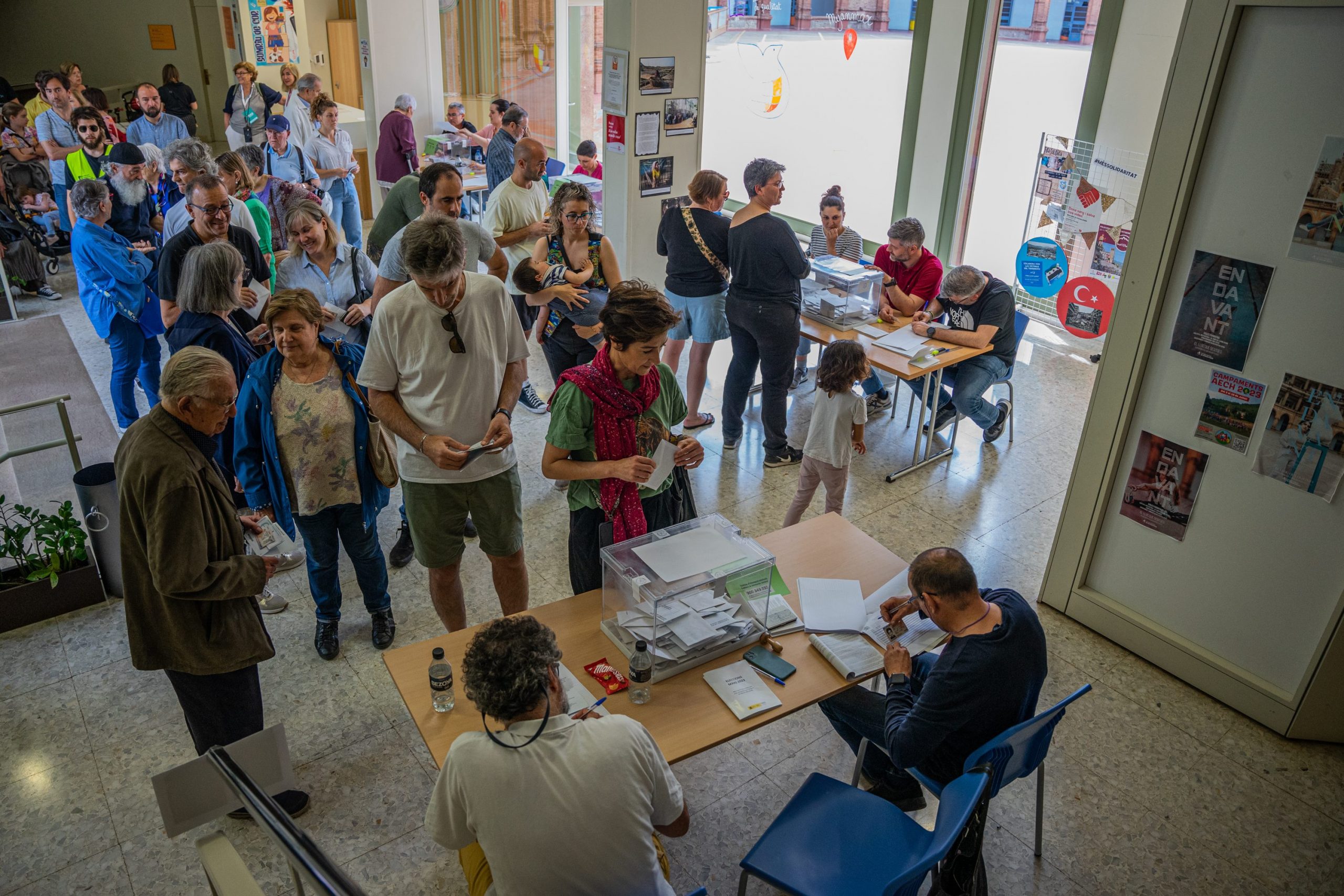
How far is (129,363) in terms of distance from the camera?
5793mm

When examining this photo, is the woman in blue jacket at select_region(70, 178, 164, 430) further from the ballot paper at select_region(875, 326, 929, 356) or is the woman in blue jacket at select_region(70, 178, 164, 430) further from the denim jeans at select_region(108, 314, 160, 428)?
the ballot paper at select_region(875, 326, 929, 356)

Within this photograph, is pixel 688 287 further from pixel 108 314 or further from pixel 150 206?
pixel 150 206

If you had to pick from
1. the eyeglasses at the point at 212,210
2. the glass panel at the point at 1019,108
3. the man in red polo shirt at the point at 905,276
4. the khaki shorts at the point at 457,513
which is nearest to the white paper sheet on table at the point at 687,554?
the khaki shorts at the point at 457,513

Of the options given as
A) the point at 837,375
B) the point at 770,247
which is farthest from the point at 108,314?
the point at 837,375

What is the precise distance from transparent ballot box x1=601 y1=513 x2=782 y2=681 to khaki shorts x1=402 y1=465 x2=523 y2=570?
2.47 feet

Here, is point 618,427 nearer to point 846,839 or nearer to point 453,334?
point 453,334

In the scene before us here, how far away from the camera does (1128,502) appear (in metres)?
4.25

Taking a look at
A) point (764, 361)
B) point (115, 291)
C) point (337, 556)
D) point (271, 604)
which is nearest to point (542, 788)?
point (337, 556)

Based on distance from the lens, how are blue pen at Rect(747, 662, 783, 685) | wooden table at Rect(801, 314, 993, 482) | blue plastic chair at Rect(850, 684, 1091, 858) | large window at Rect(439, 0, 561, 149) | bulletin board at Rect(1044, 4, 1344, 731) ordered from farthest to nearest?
large window at Rect(439, 0, 561, 149) → wooden table at Rect(801, 314, 993, 482) → bulletin board at Rect(1044, 4, 1344, 731) → blue pen at Rect(747, 662, 783, 685) → blue plastic chair at Rect(850, 684, 1091, 858)

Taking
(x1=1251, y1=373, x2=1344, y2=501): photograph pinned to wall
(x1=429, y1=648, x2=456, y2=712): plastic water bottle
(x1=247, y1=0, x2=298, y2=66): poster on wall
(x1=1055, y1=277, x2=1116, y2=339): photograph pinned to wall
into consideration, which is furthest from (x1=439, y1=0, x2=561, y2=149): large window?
(x1=429, y1=648, x2=456, y2=712): plastic water bottle

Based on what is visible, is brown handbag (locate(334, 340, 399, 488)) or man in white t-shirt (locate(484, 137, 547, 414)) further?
man in white t-shirt (locate(484, 137, 547, 414))

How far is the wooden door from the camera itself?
1455cm

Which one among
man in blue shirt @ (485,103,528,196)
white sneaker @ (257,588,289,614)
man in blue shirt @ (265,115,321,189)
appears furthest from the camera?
man in blue shirt @ (265,115,321,189)

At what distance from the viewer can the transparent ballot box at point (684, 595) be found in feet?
9.73
